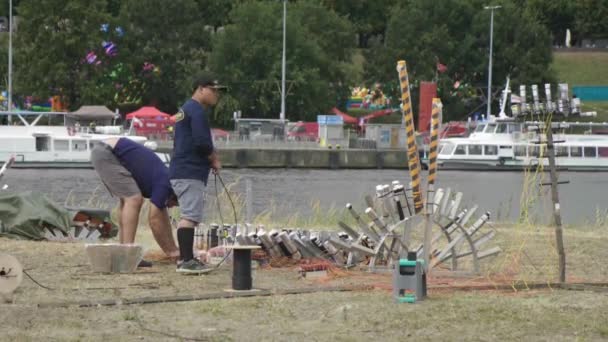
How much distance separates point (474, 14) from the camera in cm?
7762

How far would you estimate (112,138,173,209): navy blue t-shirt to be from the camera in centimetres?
1212

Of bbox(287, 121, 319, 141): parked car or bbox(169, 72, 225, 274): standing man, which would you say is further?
bbox(287, 121, 319, 141): parked car

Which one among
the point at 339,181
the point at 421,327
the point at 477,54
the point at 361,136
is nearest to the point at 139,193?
the point at 421,327

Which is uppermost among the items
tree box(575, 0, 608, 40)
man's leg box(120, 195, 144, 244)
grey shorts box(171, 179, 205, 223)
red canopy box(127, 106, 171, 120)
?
tree box(575, 0, 608, 40)

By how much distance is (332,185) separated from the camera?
163ft

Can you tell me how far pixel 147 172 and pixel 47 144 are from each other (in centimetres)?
4165

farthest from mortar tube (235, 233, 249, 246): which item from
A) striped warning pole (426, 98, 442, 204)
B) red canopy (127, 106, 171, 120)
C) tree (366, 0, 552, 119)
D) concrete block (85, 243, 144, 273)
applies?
tree (366, 0, 552, 119)

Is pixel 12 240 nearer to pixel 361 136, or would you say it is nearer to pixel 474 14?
pixel 361 136

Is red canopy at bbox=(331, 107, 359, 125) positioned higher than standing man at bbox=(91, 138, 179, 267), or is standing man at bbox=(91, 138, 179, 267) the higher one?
standing man at bbox=(91, 138, 179, 267)

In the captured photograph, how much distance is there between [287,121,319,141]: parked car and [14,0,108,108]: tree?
1015 cm

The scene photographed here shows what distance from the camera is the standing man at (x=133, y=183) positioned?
12087 millimetres

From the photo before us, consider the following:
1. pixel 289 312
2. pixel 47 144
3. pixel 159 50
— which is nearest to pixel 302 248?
pixel 289 312

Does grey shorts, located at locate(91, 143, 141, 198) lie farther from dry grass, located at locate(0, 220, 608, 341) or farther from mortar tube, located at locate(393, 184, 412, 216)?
mortar tube, located at locate(393, 184, 412, 216)

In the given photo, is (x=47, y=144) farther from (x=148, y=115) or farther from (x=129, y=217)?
(x=129, y=217)
